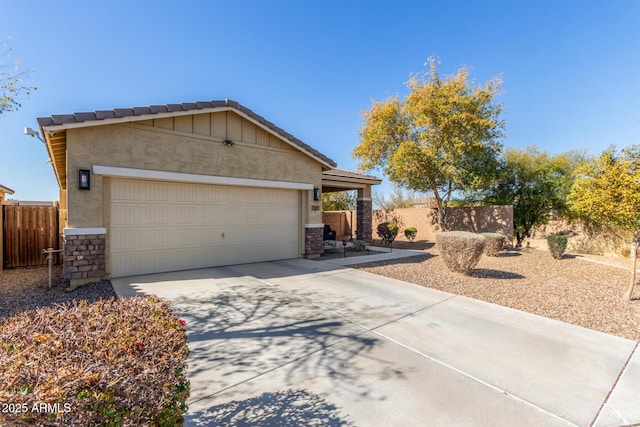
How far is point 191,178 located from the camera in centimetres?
786

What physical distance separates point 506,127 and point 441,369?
46.5 ft

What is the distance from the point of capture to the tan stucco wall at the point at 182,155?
21.1 ft

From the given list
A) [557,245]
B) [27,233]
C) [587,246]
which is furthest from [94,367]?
[587,246]

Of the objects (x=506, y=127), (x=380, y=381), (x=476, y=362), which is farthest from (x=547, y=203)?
(x=380, y=381)

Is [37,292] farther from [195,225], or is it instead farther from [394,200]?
[394,200]

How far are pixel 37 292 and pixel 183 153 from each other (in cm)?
448

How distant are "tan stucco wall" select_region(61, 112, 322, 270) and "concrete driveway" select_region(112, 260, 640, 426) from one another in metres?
3.38

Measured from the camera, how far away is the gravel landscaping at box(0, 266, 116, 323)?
542 centimetres

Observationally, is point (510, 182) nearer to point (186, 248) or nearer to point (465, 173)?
point (465, 173)

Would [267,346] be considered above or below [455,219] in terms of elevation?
below

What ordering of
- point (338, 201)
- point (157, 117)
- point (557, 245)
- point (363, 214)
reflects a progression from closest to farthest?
point (157, 117), point (557, 245), point (363, 214), point (338, 201)

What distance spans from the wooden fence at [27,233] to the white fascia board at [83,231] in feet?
13.6

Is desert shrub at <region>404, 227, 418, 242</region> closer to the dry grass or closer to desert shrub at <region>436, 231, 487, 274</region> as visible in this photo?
desert shrub at <region>436, 231, 487, 274</region>

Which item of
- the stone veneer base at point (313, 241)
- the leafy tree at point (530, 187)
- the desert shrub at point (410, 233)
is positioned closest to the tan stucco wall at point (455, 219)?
the desert shrub at point (410, 233)
